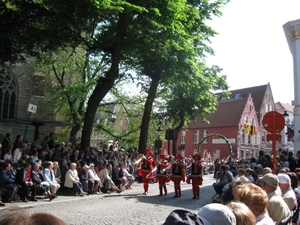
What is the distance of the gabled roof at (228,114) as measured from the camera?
56219 mm

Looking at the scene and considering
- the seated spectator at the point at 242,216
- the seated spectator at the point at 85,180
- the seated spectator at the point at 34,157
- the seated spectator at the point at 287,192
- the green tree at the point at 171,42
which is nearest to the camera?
the seated spectator at the point at 242,216

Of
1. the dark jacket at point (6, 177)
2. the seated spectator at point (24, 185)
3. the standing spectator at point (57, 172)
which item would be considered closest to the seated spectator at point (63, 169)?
the standing spectator at point (57, 172)

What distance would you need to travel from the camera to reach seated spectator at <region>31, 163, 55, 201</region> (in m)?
13.4

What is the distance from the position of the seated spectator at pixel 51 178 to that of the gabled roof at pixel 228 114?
44.4 meters

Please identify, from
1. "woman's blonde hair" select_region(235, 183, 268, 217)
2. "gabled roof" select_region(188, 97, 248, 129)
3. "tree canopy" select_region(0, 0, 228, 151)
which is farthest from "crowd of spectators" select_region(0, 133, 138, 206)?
"gabled roof" select_region(188, 97, 248, 129)

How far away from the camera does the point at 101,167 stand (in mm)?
17406

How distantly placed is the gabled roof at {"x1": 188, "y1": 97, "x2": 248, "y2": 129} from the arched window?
33202 millimetres

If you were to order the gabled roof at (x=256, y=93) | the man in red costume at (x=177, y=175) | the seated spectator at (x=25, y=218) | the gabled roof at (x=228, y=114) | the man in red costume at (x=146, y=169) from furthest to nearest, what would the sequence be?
the gabled roof at (x=256, y=93), the gabled roof at (x=228, y=114), the man in red costume at (x=146, y=169), the man in red costume at (x=177, y=175), the seated spectator at (x=25, y=218)

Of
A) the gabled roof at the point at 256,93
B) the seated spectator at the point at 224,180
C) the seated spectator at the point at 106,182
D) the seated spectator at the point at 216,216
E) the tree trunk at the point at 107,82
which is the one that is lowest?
the seated spectator at the point at 106,182

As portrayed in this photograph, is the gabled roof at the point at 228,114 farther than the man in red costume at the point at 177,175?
Yes

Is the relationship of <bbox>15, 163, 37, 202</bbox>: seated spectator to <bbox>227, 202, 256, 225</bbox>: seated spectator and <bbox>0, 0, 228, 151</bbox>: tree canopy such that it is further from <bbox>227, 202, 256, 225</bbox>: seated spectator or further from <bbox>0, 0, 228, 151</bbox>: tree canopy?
<bbox>227, 202, 256, 225</bbox>: seated spectator

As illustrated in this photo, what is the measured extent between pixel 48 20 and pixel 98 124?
15.7m

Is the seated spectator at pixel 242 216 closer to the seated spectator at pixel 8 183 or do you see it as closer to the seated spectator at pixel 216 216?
the seated spectator at pixel 216 216

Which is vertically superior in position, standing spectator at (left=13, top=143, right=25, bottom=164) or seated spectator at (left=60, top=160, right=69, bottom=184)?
standing spectator at (left=13, top=143, right=25, bottom=164)
